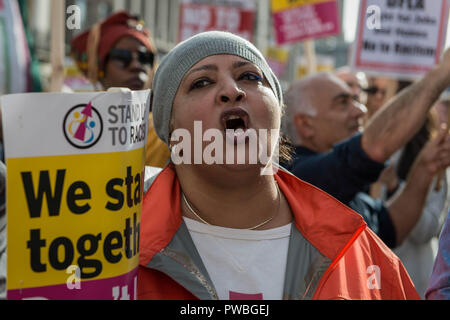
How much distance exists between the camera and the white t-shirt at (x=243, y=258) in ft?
5.99

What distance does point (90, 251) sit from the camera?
4.86ft

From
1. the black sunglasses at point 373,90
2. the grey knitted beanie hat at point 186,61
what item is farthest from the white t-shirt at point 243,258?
the black sunglasses at point 373,90

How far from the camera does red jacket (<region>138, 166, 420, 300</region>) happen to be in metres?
1.77

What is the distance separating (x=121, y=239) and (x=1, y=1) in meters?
3.23

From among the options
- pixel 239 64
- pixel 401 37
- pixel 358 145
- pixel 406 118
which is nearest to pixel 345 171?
pixel 358 145

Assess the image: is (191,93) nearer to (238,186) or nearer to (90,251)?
(238,186)

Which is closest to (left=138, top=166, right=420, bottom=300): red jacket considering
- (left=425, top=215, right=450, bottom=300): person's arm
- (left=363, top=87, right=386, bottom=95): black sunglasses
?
(left=425, top=215, right=450, bottom=300): person's arm

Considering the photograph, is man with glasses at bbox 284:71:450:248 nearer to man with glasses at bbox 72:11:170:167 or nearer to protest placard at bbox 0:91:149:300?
man with glasses at bbox 72:11:170:167

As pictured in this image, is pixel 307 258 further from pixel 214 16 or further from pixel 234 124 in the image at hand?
pixel 214 16

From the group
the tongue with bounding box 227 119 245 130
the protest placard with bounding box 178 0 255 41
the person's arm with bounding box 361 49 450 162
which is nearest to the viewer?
the tongue with bounding box 227 119 245 130

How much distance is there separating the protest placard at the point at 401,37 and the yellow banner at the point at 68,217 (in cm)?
339

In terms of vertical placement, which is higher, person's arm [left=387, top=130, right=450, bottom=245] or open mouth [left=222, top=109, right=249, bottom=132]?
open mouth [left=222, top=109, right=249, bottom=132]

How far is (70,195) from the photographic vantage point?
1453mm

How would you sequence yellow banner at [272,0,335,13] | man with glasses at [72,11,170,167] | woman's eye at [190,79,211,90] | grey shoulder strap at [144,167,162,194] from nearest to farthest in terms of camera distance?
woman's eye at [190,79,211,90] → grey shoulder strap at [144,167,162,194] → man with glasses at [72,11,170,167] → yellow banner at [272,0,335,13]
